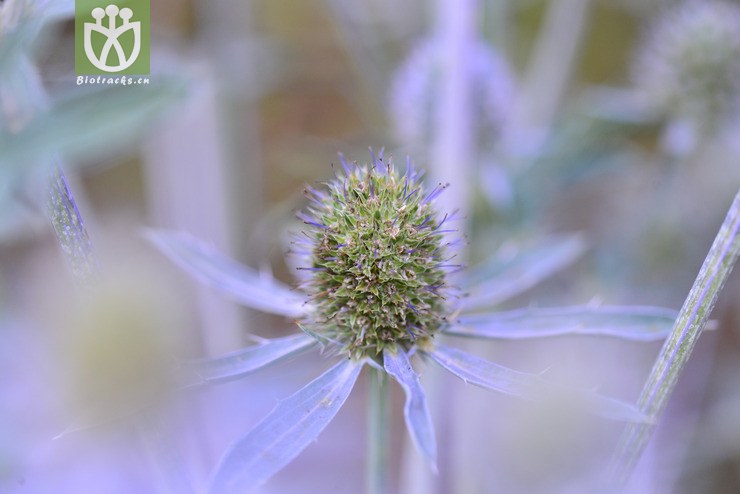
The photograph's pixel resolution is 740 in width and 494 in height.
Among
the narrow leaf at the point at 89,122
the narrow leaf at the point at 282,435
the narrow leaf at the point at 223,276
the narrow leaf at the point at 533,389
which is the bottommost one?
the narrow leaf at the point at 282,435

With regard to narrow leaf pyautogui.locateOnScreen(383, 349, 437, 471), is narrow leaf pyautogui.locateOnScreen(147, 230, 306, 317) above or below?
above

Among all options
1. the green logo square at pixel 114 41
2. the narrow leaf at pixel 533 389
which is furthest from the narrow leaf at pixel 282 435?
the green logo square at pixel 114 41

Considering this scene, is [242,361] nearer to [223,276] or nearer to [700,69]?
[223,276]

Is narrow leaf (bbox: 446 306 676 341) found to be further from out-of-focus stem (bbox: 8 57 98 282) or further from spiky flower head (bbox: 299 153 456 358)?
out-of-focus stem (bbox: 8 57 98 282)

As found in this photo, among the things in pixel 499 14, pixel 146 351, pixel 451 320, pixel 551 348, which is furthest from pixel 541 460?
pixel 499 14

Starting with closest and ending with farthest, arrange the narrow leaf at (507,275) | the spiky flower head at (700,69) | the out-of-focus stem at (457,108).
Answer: the narrow leaf at (507,275) < the out-of-focus stem at (457,108) < the spiky flower head at (700,69)

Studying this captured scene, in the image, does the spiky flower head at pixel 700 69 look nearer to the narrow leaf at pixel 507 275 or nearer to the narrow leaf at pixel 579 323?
the narrow leaf at pixel 507 275

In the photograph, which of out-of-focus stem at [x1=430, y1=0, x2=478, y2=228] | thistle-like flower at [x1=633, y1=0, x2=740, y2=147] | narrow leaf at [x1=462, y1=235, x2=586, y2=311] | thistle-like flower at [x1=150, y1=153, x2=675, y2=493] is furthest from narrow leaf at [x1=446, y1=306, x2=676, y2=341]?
thistle-like flower at [x1=633, y1=0, x2=740, y2=147]
